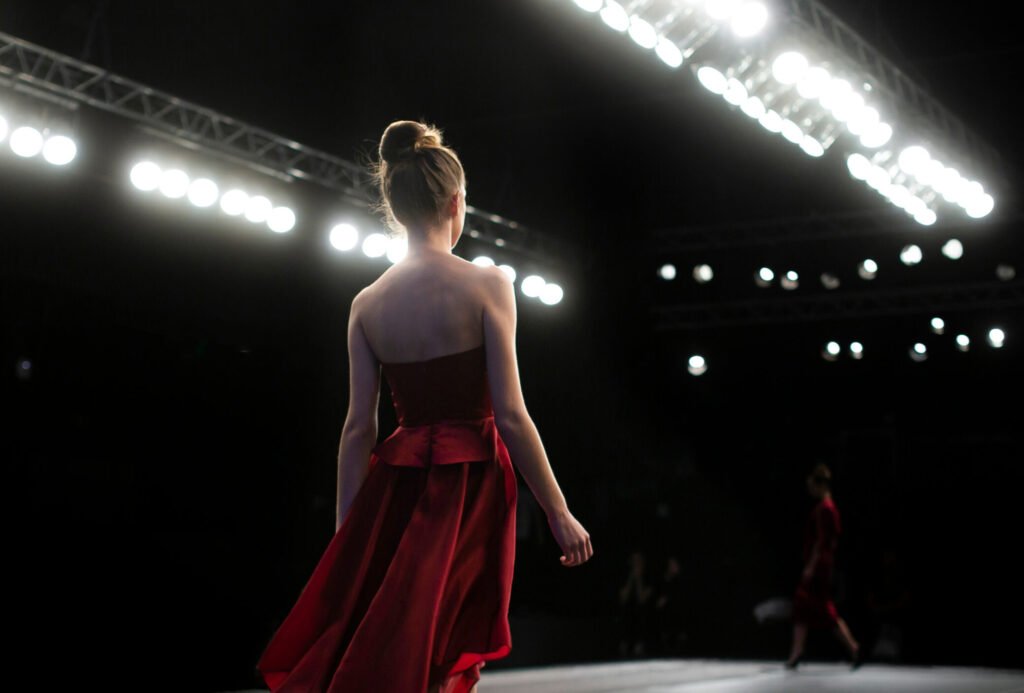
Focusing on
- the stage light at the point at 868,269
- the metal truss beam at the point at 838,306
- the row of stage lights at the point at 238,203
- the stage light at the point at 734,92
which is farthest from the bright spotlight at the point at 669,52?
the metal truss beam at the point at 838,306

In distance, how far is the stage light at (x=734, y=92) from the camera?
287 inches

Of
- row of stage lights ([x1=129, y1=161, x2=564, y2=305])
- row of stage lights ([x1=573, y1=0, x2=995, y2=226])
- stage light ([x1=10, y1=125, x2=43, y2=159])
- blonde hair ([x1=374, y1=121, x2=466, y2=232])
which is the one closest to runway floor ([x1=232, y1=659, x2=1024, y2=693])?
row of stage lights ([x1=129, y1=161, x2=564, y2=305])

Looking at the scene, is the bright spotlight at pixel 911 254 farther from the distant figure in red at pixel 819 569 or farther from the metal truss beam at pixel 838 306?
the distant figure in red at pixel 819 569

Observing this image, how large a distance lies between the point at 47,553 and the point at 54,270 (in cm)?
265

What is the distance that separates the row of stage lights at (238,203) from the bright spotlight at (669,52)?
159cm

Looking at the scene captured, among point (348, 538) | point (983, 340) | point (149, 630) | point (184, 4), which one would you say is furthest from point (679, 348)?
point (348, 538)

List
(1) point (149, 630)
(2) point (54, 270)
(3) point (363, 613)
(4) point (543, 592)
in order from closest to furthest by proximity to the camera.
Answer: (3) point (363, 613) < (2) point (54, 270) < (1) point (149, 630) < (4) point (543, 592)

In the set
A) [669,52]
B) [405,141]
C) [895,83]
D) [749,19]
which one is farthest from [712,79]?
[405,141]

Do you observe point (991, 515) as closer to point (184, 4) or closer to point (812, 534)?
point (812, 534)

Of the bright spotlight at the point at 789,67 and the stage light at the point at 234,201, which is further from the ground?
the bright spotlight at the point at 789,67

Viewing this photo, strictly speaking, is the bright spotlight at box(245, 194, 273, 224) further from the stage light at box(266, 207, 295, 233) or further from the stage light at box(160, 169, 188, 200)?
the stage light at box(160, 169, 188, 200)

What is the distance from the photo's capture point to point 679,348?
1285 cm

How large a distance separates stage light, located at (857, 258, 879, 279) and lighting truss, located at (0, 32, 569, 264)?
3072 mm

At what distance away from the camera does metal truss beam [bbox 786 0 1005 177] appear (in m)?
6.96
